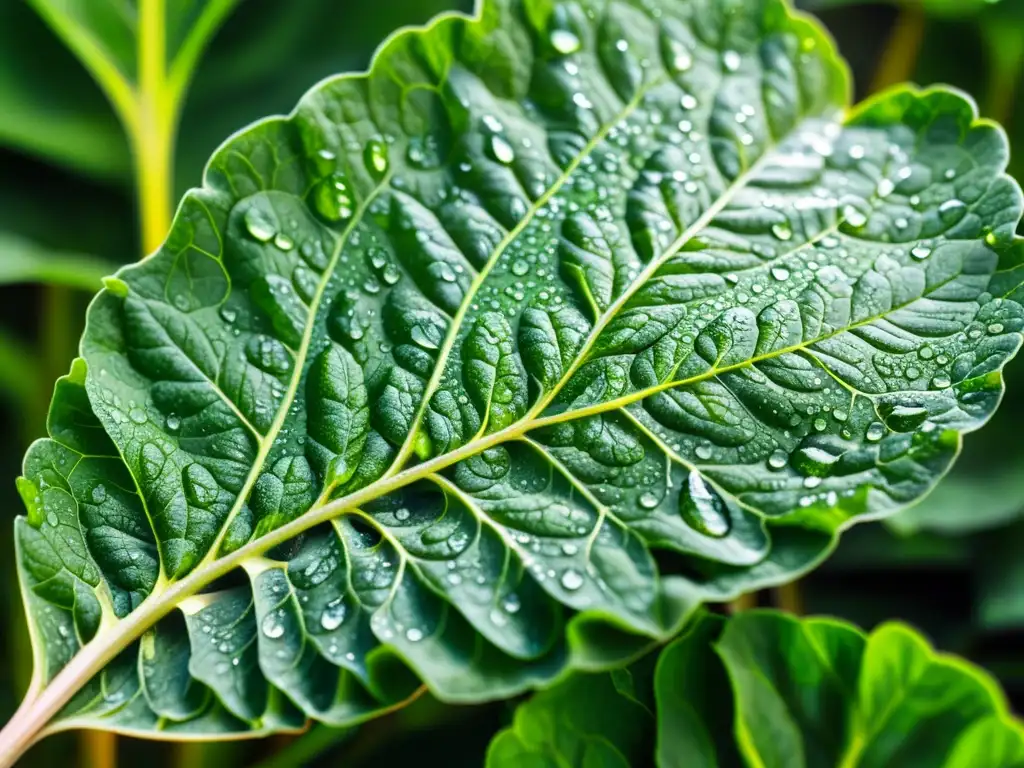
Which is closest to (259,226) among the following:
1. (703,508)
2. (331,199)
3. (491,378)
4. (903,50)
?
(331,199)

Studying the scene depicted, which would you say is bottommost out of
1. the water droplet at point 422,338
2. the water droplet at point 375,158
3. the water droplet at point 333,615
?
the water droplet at point 333,615

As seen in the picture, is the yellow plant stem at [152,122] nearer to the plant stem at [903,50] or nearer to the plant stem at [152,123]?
the plant stem at [152,123]

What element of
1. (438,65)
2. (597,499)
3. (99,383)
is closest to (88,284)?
(99,383)

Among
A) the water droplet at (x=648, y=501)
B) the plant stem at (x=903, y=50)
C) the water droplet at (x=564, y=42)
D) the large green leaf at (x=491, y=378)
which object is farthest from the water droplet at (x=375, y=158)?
the plant stem at (x=903, y=50)

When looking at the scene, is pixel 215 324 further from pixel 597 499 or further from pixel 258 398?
pixel 597 499

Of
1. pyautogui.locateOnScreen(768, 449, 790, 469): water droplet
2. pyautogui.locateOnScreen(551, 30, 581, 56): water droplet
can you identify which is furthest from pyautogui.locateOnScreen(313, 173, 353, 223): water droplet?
pyautogui.locateOnScreen(768, 449, 790, 469): water droplet

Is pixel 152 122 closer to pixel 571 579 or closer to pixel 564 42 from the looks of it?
pixel 564 42
